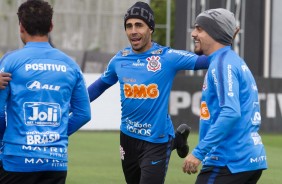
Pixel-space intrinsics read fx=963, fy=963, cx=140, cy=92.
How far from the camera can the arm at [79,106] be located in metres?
6.84

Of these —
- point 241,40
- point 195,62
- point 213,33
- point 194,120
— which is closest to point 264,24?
point 241,40

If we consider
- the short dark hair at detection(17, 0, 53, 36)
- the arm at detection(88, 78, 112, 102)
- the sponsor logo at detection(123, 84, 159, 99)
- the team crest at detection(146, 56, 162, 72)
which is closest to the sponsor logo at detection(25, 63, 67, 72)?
the short dark hair at detection(17, 0, 53, 36)

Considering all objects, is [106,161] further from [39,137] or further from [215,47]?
[39,137]

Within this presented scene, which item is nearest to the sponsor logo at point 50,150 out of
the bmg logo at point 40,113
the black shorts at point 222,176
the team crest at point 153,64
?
the bmg logo at point 40,113

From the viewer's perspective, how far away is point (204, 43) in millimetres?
6984

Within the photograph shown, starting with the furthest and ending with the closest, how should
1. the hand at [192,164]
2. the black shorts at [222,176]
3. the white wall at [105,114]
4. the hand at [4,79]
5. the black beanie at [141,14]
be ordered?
the white wall at [105,114], the black beanie at [141,14], the black shorts at [222,176], the hand at [192,164], the hand at [4,79]

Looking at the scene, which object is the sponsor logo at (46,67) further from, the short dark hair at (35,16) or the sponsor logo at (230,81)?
the sponsor logo at (230,81)

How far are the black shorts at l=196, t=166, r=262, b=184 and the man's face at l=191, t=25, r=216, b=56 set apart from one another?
848 millimetres

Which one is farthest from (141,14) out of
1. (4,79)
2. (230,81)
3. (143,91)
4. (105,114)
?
(105,114)

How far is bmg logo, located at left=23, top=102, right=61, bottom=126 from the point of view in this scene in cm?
654

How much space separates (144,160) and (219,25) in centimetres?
218

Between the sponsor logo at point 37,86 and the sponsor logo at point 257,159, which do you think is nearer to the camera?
the sponsor logo at point 37,86

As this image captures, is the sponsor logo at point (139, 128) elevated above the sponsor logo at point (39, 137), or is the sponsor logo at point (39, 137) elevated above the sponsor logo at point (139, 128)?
the sponsor logo at point (39, 137)

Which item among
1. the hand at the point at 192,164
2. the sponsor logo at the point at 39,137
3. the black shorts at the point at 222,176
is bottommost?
the black shorts at the point at 222,176
